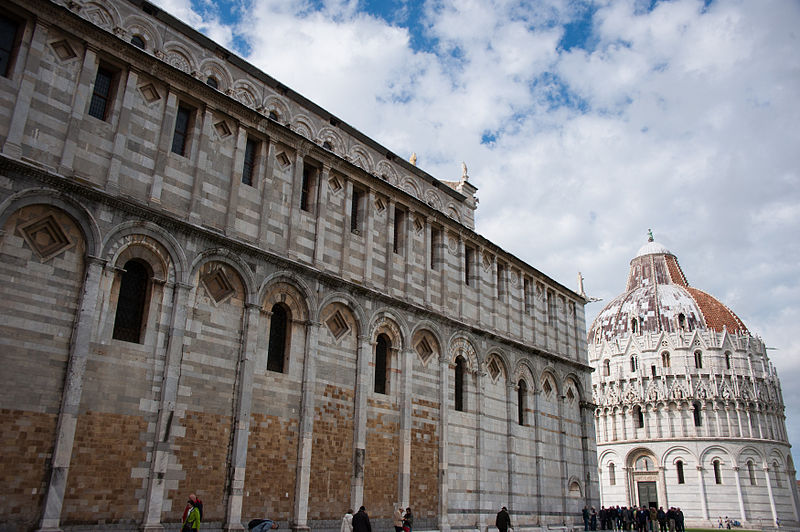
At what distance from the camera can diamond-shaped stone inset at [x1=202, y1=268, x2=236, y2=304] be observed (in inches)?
646

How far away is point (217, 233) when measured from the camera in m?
16.5

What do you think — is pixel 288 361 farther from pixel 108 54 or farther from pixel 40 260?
pixel 108 54

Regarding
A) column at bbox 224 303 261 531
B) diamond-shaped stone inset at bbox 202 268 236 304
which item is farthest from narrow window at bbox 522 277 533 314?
diamond-shaped stone inset at bbox 202 268 236 304

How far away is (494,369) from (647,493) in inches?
1892

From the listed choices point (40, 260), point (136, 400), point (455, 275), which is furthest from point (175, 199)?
point (455, 275)

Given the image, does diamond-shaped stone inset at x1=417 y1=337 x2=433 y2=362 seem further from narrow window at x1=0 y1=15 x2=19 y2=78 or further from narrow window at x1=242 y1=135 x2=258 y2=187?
narrow window at x1=0 y1=15 x2=19 y2=78

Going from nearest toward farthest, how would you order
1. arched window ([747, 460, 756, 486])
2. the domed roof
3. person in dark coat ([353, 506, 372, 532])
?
person in dark coat ([353, 506, 372, 532]), arched window ([747, 460, 756, 486]), the domed roof

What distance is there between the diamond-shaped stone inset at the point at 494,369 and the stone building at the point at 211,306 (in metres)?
0.47

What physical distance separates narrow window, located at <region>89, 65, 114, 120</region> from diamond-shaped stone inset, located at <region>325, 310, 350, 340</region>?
27.2 feet

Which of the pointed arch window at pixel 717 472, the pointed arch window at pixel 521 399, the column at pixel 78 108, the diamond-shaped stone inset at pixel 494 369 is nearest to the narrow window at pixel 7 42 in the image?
the column at pixel 78 108

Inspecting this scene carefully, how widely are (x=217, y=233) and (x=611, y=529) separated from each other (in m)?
28.5

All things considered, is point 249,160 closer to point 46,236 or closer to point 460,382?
point 46,236

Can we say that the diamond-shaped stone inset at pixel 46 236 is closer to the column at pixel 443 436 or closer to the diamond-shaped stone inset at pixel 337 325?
the diamond-shaped stone inset at pixel 337 325

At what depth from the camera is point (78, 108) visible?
1470 centimetres
